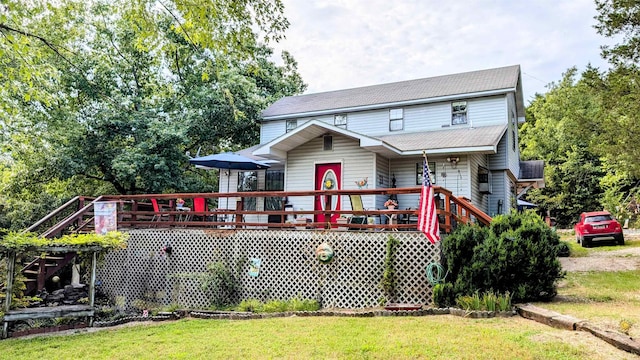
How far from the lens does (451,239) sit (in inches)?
288

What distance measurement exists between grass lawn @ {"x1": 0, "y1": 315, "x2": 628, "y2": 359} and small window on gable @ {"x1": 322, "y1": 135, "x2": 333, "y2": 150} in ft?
21.7

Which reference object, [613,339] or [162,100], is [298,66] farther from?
[613,339]

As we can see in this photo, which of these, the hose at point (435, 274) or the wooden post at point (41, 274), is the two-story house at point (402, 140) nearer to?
the hose at point (435, 274)

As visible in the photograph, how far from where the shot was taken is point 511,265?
682 centimetres

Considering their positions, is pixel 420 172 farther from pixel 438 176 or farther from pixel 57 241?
pixel 57 241

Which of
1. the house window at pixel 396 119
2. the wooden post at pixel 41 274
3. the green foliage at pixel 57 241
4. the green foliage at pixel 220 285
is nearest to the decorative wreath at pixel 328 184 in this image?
the green foliage at pixel 220 285

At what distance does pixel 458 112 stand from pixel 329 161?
5.67 metres

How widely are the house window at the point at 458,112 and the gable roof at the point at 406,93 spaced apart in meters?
0.32

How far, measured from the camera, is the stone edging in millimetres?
4191

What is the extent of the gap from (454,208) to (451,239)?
4.85 metres

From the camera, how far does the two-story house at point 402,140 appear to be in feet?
40.2

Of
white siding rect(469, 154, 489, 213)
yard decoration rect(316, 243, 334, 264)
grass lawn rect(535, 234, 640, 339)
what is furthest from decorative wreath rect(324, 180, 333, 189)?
grass lawn rect(535, 234, 640, 339)

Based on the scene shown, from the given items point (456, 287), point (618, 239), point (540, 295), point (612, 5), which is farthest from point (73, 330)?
point (618, 239)

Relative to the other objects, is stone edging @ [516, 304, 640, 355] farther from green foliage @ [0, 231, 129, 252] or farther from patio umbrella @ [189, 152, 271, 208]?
patio umbrella @ [189, 152, 271, 208]
